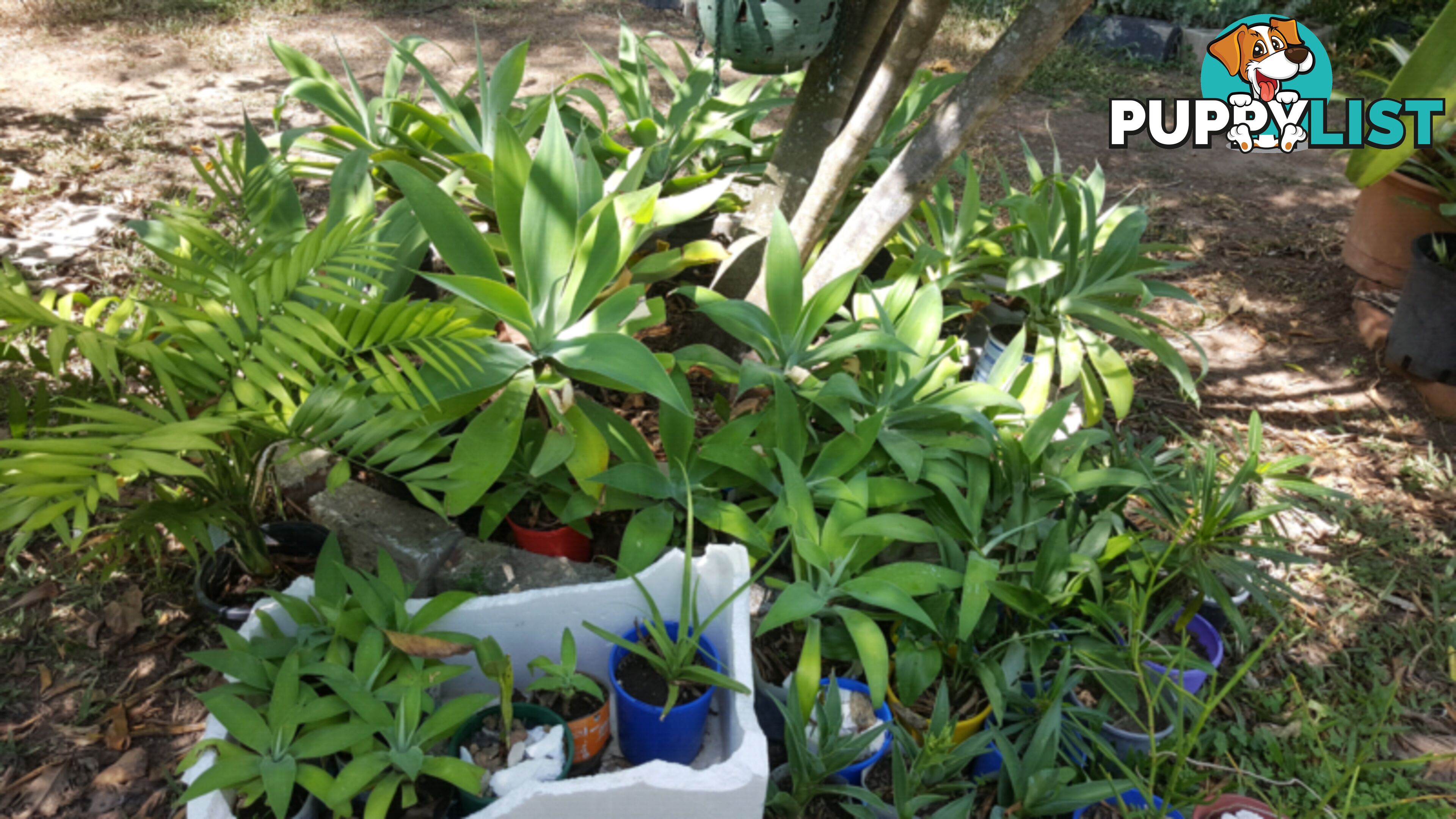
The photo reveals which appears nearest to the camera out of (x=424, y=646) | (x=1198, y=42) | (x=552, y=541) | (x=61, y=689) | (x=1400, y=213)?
(x=424, y=646)

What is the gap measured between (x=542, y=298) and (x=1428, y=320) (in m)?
2.94

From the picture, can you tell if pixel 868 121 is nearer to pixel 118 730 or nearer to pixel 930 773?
pixel 930 773

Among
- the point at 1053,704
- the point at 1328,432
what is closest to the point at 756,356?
the point at 1053,704

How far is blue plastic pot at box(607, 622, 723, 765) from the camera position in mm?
1478

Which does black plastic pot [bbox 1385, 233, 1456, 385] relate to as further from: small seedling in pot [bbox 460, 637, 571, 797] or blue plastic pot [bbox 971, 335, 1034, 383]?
small seedling in pot [bbox 460, 637, 571, 797]

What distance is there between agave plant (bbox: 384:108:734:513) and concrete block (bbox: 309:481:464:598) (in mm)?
145

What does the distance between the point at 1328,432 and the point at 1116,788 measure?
1983mm

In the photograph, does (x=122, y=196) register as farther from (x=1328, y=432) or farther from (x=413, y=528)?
(x=1328, y=432)

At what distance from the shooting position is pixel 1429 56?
3.93ft

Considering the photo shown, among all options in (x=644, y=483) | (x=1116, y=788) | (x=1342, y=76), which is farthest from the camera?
(x=1342, y=76)

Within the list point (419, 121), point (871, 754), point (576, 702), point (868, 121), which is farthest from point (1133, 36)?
point (576, 702)

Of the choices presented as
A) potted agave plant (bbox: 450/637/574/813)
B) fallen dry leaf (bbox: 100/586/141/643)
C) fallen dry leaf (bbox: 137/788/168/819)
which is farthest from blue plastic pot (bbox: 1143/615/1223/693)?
fallen dry leaf (bbox: 100/586/141/643)

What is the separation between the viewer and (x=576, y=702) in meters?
1.59

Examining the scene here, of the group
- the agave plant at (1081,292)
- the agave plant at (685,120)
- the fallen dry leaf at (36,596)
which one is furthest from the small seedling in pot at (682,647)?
the agave plant at (685,120)
